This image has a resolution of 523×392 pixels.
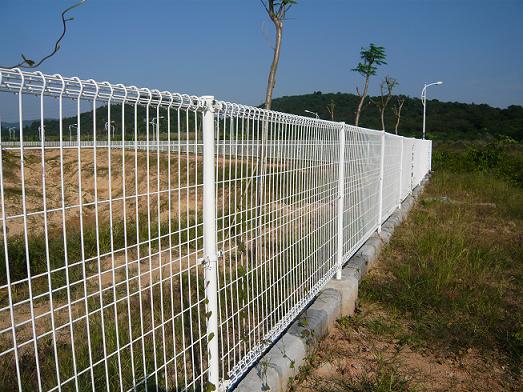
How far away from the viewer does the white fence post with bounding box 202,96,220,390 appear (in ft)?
6.92

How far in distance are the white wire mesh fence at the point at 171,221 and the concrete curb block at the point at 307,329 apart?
9 cm

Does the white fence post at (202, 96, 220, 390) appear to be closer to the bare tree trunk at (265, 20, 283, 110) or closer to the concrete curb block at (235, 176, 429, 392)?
the concrete curb block at (235, 176, 429, 392)

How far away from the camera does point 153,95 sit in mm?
1819

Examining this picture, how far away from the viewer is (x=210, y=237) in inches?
86.7

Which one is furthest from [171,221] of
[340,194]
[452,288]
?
[452,288]

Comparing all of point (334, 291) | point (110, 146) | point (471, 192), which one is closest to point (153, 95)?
point (110, 146)

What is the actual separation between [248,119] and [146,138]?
32.7 inches

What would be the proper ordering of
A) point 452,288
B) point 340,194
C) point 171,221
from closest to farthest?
point 171,221 < point 340,194 < point 452,288

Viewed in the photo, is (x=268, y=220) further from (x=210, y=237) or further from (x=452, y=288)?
(x=452, y=288)

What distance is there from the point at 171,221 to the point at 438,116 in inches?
3035

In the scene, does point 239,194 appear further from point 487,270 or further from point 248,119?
point 487,270

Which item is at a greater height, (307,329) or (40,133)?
(40,133)

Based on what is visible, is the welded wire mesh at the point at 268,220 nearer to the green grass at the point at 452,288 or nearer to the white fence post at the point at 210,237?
the white fence post at the point at 210,237

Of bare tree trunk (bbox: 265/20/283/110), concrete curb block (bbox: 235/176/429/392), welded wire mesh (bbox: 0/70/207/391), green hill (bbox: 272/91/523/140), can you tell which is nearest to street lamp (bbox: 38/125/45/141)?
welded wire mesh (bbox: 0/70/207/391)
